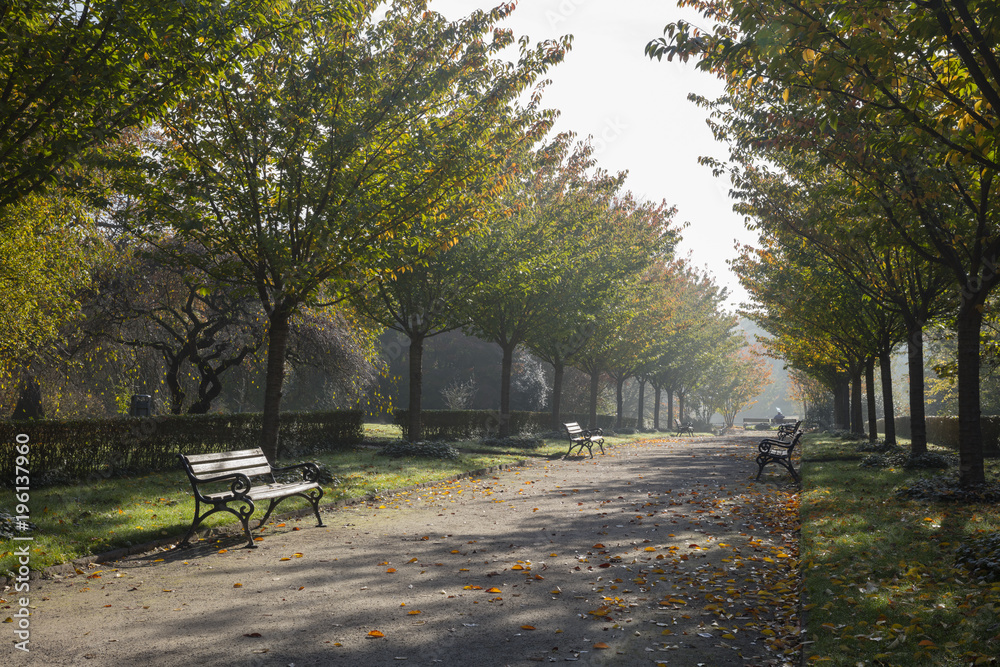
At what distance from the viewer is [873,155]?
34.8ft

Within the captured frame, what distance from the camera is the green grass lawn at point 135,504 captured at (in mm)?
6867

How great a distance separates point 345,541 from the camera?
25.7ft

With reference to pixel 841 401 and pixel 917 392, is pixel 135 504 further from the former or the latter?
pixel 841 401

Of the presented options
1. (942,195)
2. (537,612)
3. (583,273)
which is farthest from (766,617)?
(583,273)

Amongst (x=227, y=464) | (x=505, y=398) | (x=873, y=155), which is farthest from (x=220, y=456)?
(x=505, y=398)

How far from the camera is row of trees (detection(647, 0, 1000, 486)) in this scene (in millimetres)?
6184

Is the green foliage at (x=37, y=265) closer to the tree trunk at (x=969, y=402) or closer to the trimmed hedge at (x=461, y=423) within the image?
the trimmed hedge at (x=461, y=423)

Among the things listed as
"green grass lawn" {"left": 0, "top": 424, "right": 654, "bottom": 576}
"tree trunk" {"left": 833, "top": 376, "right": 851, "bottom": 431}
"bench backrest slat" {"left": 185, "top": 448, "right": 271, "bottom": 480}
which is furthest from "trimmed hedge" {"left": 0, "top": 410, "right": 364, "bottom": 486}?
"tree trunk" {"left": 833, "top": 376, "right": 851, "bottom": 431}

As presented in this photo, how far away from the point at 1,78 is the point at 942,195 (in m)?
13.1

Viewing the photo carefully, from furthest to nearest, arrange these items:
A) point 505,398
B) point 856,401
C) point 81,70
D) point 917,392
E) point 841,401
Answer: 1. point 841,401
2. point 856,401
3. point 505,398
4. point 917,392
5. point 81,70

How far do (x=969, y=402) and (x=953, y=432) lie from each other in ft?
50.2

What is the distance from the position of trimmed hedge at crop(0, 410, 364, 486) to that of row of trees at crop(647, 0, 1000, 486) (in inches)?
425

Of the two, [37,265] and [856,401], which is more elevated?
[37,265]

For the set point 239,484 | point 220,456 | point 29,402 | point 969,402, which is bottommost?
point 239,484
